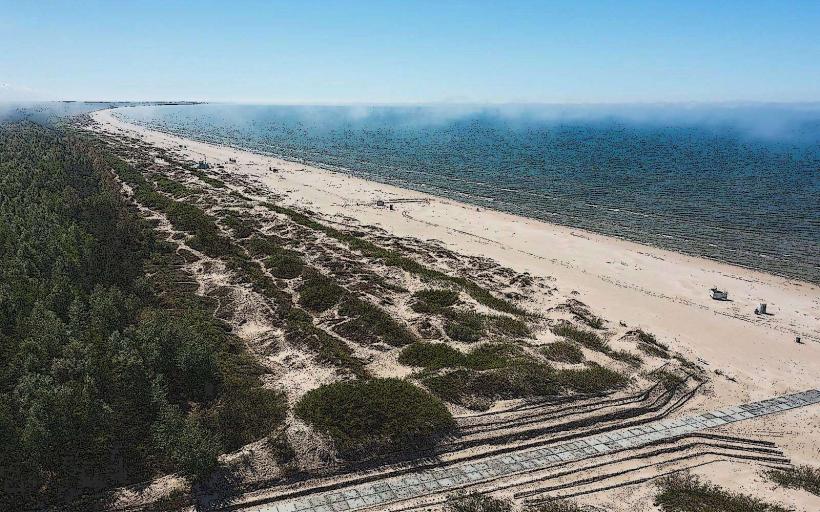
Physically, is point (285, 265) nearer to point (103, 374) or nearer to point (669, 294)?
point (103, 374)

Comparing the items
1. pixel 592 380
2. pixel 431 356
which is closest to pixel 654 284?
pixel 592 380

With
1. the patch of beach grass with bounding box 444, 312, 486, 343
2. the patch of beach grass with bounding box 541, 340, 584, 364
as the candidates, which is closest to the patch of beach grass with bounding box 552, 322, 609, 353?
the patch of beach grass with bounding box 541, 340, 584, 364

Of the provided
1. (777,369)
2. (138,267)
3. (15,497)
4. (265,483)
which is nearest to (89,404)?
(15,497)

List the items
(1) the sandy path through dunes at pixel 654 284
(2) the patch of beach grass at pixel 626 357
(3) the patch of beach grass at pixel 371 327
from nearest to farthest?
(2) the patch of beach grass at pixel 626 357, (3) the patch of beach grass at pixel 371 327, (1) the sandy path through dunes at pixel 654 284

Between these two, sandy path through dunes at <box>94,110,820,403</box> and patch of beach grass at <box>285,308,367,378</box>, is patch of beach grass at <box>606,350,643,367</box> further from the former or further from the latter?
patch of beach grass at <box>285,308,367,378</box>

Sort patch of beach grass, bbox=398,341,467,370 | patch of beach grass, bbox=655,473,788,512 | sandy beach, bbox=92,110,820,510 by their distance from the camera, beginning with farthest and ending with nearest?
1. patch of beach grass, bbox=398,341,467,370
2. sandy beach, bbox=92,110,820,510
3. patch of beach grass, bbox=655,473,788,512

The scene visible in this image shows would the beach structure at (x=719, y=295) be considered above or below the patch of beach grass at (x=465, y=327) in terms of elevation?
below

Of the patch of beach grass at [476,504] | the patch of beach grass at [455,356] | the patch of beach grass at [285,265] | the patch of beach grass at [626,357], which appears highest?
the patch of beach grass at [285,265]

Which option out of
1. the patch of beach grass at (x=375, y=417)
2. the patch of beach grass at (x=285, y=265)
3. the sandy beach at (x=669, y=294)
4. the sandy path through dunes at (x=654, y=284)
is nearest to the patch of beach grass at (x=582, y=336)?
the sandy beach at (x=669, y=294)

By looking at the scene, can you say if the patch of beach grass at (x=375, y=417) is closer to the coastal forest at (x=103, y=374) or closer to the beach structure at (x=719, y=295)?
the coastal forest at (x=103, y=374)

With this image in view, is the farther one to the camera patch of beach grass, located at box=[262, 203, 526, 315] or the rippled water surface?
the rippled water surface
